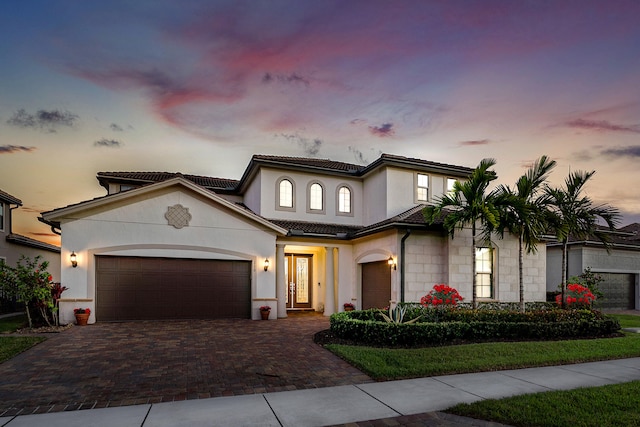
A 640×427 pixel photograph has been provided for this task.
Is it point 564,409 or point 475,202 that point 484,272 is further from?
point 564,409

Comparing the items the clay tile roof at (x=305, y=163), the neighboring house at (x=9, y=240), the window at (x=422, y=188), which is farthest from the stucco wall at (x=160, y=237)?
the neighboring house at (x=9, y=240)

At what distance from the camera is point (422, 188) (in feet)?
60.3

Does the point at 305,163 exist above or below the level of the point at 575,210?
above

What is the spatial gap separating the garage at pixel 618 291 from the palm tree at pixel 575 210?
10151 mm

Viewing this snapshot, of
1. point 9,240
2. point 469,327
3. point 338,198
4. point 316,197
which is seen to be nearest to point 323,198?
point 316,197

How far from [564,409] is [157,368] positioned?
6894mm

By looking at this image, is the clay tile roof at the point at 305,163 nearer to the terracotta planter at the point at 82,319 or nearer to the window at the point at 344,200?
the window at the point at 344,200

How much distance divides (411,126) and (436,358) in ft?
40.3

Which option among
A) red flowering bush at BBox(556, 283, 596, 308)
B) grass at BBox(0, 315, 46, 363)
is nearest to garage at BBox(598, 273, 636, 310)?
red flowering bush at BBox(556, 283, 596, 308)

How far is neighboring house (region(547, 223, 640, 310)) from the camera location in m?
22.4

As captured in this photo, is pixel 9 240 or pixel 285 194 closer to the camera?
pixel 285 194

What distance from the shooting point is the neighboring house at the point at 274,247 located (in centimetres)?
1439

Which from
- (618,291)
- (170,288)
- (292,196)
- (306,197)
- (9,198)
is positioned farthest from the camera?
(618,291)

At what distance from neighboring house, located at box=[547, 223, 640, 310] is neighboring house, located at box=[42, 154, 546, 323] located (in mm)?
7502
